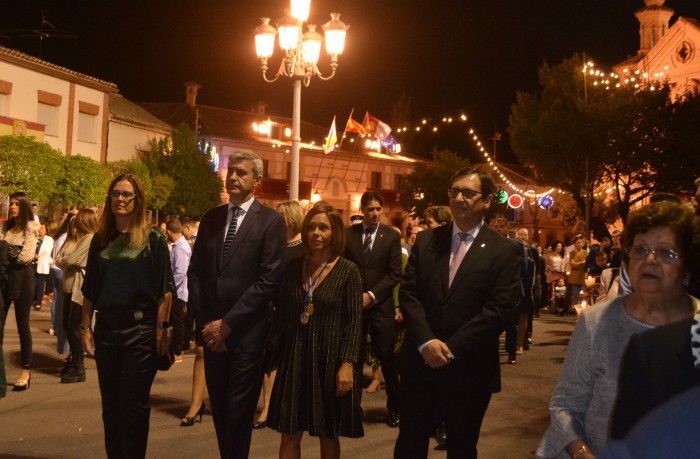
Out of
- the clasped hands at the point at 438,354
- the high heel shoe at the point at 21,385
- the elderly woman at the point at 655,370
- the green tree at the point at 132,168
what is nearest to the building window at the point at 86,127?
the green tree at the point at 132,168

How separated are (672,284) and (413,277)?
2.13 metres

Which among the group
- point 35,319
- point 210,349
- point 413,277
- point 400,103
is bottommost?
point 35,319

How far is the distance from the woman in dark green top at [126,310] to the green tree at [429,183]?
179ft

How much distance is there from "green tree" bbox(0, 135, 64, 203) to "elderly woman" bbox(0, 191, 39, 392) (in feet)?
74.1

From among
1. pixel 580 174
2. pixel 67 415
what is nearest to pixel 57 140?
pixel 580 174

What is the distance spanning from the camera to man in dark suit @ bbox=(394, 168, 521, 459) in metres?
4.61

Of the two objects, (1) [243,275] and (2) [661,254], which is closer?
(2) [661,254]

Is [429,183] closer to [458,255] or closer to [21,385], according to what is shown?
[21,385]

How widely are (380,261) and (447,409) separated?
10.1 feet

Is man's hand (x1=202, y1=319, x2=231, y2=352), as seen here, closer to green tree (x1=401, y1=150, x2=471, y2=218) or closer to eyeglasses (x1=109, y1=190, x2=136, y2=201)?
eyeglasses (x1=109, y1=190, x2=136, y2=201)

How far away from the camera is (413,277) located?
A: 4.97m

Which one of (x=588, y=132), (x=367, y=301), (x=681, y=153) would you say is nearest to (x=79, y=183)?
(x=588, y=132)

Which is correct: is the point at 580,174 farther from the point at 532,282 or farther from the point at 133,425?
the point at 133,425

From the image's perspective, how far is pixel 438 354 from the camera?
4.52 meters
